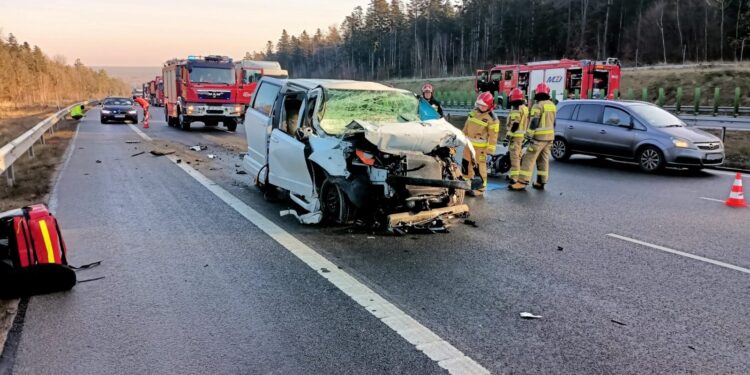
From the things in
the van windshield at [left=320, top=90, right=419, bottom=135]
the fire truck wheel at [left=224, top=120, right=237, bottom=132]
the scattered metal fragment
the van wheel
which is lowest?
the scattered metal fragment

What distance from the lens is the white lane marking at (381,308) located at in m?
3.20

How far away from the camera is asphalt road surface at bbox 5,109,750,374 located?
327 cm

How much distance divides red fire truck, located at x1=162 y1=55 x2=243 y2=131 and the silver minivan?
13273 mm

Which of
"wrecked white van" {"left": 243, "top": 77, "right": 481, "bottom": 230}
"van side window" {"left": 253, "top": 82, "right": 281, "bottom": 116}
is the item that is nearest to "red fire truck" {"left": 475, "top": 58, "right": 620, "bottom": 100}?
"van side window" {"left": 253, "top": 82, "right": 281, "bottom": 116}

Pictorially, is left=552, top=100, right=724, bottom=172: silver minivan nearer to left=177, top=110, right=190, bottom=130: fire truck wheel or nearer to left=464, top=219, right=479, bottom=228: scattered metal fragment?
left=464, top=219, right=479, bottom=228: scattered metal fragment

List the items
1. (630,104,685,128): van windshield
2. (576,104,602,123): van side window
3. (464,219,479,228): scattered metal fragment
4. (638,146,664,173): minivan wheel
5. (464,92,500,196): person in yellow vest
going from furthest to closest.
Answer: (576,104,602,123): van side window < (630,104,685,128): van windshield < (638,146,664,173): minivan wheel < (464,92,500,196): person in yellow vest < (464,219,479,228): scattered metal fragment

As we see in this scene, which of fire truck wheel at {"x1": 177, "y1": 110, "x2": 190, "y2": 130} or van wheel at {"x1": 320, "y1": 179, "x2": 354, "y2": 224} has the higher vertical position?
fire truck wheel at {"x1": 177, "y1": 110, "x2": 190, "y2": 130}

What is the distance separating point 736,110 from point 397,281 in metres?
23.2

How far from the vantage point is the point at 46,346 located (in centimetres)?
340

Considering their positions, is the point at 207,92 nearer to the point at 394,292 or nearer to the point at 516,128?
the point at 516,128

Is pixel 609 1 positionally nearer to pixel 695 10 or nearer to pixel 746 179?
pixel 695 10

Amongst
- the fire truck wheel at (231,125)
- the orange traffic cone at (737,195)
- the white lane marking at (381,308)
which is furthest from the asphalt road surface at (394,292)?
the fire truck wheel at (231,125)

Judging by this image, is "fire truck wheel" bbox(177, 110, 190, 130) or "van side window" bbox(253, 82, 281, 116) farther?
"fire truck wheel" bbox(177, 110, 190, 130)

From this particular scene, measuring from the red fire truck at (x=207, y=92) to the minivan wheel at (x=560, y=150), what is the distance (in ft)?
42.7
